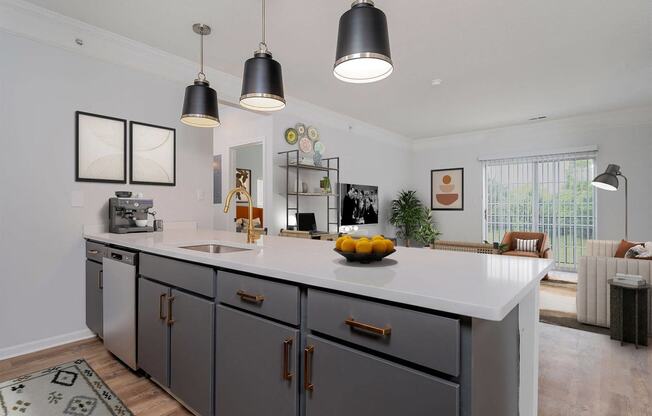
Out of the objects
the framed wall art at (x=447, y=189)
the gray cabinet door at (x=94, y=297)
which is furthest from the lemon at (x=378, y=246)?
the framed wall art at (x=447, y=189)

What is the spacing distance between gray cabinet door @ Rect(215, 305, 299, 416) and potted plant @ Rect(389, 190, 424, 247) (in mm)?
5608

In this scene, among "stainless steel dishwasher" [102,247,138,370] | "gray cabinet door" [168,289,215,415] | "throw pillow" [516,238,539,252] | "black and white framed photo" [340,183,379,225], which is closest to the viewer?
"gray cabinet door" [168,289,215,415]

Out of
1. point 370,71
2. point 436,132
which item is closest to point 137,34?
point 370,71

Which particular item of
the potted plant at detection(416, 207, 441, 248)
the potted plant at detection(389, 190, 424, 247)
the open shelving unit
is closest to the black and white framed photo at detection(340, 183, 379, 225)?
the open shelving unit

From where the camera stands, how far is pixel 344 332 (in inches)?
42.4

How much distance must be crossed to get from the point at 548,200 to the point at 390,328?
637cm

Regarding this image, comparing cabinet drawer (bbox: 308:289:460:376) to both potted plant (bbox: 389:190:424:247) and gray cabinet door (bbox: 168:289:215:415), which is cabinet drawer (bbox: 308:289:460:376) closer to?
gray cabinet door (bbox: 168:289:215:415)

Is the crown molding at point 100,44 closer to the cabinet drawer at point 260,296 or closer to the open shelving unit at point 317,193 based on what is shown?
the open shelving unit at point 317,193

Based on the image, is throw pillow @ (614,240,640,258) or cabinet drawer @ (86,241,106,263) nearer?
cabinet drawer @ (86,241,106,263)

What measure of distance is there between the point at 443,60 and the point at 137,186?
327 cm

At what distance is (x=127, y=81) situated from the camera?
3.09 meters

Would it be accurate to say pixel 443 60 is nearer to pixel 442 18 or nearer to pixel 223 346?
pixel 442 18

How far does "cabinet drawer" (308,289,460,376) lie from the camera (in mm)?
873

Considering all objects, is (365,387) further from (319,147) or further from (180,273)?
(319,147)
